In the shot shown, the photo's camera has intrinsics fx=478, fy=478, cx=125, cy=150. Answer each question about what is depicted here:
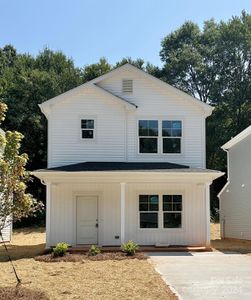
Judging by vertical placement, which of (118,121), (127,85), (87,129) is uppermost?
(127,85)

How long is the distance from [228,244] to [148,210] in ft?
16.0

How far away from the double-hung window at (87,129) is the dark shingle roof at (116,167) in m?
1.25

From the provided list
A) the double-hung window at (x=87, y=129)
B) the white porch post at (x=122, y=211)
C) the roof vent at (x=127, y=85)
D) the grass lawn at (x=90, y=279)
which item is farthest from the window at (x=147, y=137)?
the grass lawn at (x=90, y=279)

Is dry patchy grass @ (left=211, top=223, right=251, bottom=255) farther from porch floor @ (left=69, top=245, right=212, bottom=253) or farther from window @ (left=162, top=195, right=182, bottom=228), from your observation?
window @ (left=162, top=195, right=182, bottom=228)

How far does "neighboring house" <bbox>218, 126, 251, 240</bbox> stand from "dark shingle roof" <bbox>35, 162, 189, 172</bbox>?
16.4ft

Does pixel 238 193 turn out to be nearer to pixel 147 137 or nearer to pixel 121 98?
pixel 147 137

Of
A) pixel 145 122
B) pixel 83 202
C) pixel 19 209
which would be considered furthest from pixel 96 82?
pixel 19 209

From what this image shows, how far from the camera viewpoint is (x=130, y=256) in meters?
16.6

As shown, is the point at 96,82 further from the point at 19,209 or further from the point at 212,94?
the point at 212,94

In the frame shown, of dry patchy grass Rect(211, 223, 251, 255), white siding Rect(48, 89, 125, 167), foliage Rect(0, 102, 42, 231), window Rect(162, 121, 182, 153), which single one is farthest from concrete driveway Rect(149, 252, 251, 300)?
white siding Rect(48, 89, 125, 167)

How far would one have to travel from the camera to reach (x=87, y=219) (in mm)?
20250

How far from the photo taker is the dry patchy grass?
19.8 m

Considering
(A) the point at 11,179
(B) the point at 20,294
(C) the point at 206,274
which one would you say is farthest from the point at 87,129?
(B) the point at 20,294

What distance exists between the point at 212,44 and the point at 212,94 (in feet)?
18.6
